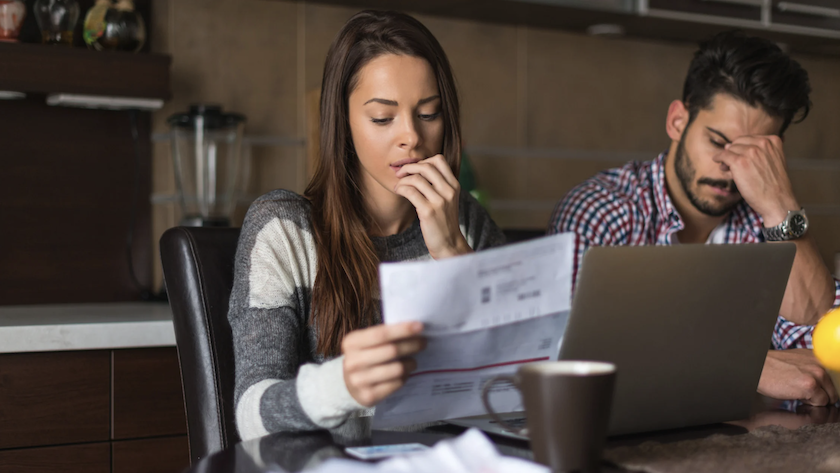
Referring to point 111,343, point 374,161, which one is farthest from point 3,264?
point 374,161

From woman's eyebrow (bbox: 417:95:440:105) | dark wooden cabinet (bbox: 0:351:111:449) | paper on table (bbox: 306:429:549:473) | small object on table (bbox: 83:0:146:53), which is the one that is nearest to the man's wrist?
woman's eyebrow (bbox: 417:95:440:105)

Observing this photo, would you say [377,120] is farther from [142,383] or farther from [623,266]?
[142,383]

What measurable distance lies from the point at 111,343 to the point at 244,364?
72cm

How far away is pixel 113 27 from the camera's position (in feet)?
6.46

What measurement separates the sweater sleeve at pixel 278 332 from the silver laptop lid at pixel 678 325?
0.81ft

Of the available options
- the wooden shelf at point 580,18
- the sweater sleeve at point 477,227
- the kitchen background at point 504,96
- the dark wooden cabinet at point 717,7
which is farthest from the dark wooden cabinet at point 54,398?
the dark wooden cabinet at point 717,7

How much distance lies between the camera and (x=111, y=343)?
1612mm

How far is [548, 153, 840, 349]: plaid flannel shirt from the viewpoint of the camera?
1.59m

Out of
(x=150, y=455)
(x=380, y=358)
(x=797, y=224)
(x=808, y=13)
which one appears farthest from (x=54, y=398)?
(x=808, y=13)

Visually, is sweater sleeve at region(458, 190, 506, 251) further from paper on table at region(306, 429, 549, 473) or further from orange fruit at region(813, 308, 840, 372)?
paper on table at region(306, 429, 549, 473)

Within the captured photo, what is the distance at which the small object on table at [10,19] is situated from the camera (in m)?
1.88

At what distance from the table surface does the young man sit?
643 millimetres

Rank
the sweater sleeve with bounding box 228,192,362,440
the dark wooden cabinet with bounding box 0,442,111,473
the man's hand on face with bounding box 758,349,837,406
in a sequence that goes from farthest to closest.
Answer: the dark wooden cabinet with bounding box 0,442,111,473, the man's hand on face with bounding box 758,349,837,406, the sweater sleeve with bounding box 228,192,362,440

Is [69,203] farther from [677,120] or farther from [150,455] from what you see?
[677,120]
